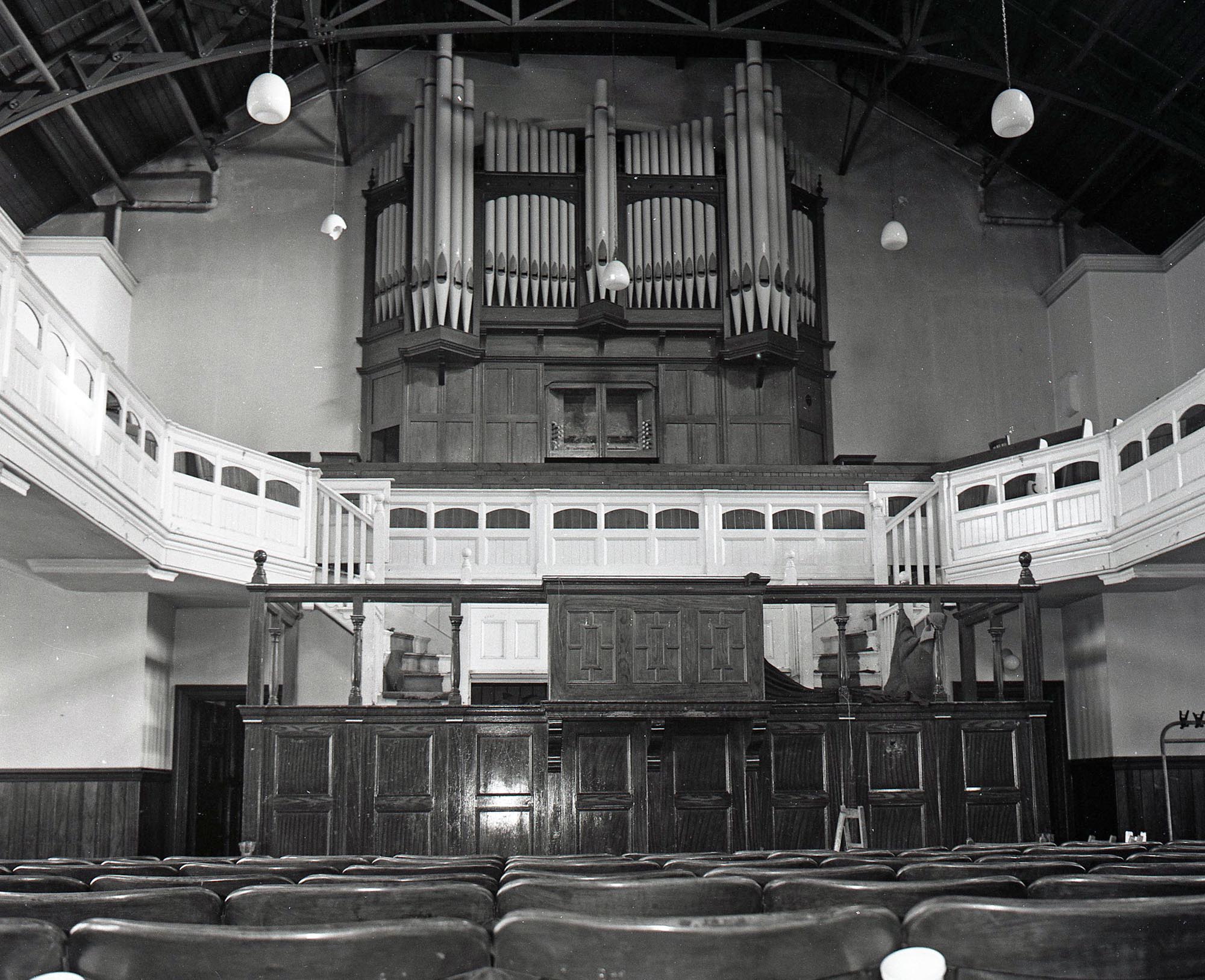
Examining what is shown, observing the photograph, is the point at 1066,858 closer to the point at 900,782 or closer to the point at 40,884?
the point at 40,884

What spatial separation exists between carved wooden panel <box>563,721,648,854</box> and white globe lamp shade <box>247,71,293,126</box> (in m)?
6.29

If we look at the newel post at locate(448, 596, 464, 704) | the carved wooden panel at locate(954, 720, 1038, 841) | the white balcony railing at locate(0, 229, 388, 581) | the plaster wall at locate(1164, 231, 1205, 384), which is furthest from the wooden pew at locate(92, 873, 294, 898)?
the plaster wall at locate(1164, 231, 1205, 384)

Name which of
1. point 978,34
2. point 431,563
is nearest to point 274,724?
point 431,563

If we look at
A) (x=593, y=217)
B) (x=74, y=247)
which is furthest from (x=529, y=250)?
(x=74, y=247)

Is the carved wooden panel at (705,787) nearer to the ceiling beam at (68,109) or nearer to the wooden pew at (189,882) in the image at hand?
the wooden pew at (189,882)

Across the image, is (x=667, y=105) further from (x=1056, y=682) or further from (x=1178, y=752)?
(x=1178, y=752)

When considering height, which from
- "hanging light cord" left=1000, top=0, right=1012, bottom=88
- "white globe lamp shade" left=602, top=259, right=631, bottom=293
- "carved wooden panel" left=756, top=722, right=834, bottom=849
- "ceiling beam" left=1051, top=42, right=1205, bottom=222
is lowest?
"carved wooden panel" left=756, top=722, right=834, bottom=849

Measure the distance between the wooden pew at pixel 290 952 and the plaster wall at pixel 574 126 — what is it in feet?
55.4

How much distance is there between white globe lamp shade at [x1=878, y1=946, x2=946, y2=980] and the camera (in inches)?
71.7

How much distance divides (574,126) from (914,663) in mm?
12530

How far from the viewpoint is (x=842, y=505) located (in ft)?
48.8

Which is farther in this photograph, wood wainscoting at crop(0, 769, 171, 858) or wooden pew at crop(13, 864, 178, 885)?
wood wainscoting at crop(0, 769, 171, 858)

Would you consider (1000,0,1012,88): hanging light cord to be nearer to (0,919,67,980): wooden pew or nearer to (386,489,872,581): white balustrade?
(386,489,872,581): white balustrade

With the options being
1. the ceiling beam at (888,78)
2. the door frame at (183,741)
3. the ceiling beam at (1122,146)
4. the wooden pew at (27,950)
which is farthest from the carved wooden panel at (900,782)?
the ceiling beam at (1122,146)
